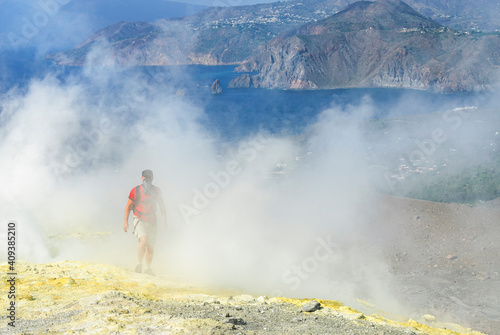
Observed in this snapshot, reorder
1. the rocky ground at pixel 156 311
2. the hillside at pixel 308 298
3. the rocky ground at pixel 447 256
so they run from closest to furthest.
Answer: the rocky ground at pixel 156 311, the hillside at pixel 308 298, the rocky ground at pixel 447 256

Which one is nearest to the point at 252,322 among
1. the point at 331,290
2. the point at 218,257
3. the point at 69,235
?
the point at 331,290

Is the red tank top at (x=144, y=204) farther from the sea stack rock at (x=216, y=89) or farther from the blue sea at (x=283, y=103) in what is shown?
the sea stack rock at (x=216, y=89)

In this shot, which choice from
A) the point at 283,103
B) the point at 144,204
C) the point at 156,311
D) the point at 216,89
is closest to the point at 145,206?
the point at 144,204

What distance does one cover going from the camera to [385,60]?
14800cm

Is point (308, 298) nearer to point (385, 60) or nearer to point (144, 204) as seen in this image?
point (144, 204)

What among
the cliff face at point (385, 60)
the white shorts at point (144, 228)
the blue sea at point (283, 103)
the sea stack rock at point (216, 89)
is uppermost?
the cliff face at point (385, 60)

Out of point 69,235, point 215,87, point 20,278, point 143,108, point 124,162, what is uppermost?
point 215,87

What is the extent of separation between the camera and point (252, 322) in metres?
9.21

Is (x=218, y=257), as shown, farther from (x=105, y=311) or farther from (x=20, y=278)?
(x=105, y=311)

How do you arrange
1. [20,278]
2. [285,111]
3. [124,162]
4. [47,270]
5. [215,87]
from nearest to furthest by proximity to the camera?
[20,278] → [47,270] → [124,162] → [285,111] → [215,87]

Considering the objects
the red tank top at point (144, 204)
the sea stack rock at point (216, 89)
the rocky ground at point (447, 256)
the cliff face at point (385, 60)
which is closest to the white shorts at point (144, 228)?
the red tank top at point (144, 204)

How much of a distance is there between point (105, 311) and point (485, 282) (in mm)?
14717

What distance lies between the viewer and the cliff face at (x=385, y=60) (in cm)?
12962

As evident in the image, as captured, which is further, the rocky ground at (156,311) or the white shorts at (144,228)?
the white shorts at (144,228)
